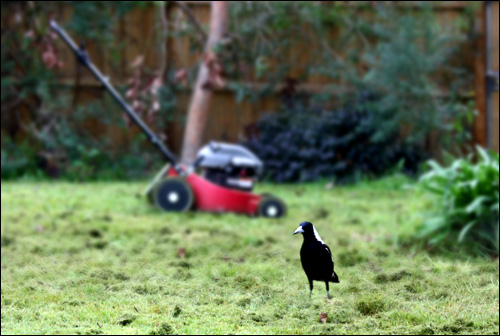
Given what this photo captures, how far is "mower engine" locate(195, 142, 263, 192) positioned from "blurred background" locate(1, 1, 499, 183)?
1.06 meters

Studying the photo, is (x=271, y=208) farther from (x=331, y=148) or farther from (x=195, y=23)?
(x=331, y=148)

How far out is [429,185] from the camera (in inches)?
203

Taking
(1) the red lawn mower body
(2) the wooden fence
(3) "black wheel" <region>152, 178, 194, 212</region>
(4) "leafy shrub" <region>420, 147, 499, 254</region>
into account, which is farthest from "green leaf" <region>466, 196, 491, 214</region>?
(2) the wooden fence

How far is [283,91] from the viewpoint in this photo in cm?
1005

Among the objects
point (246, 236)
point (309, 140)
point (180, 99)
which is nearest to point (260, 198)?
point (246, 236)

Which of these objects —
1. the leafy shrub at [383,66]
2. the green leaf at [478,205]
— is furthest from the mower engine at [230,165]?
the leafy shrub at [383,66]

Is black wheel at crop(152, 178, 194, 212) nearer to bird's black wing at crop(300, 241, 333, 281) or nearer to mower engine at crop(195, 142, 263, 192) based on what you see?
mower engine at crop(195, 142, 263, 192)

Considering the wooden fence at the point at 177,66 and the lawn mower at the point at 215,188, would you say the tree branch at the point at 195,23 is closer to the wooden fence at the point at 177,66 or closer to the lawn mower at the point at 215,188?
the wooden fence at the point at 177,66

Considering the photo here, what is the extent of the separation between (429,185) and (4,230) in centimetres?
291

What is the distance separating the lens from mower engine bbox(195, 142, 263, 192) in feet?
19.1

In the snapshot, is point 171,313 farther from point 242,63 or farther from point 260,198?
point 242,63

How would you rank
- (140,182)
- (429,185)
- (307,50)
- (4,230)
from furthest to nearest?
(307,50) < (140,182) < (429,185) < (4,230)

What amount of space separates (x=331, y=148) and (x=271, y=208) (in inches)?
127

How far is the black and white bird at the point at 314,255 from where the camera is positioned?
856 mm
